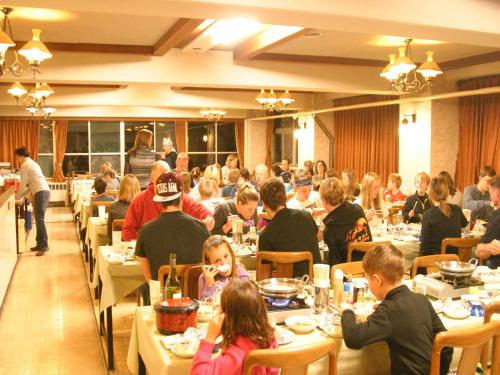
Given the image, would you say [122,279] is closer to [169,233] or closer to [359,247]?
[169,233]

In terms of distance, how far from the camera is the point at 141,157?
23.1ft

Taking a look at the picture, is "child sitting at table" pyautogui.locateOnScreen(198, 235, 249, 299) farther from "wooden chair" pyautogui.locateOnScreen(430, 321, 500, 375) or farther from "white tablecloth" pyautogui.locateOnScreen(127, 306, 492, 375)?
"wooden chair" pyautogui.locateOnScreen(430, 321, 500, 375)

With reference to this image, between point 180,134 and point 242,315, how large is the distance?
14.8 meters

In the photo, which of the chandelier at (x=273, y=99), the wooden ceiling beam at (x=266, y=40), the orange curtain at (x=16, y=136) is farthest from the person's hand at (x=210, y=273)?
the orange curtain at (x=16, y=136)

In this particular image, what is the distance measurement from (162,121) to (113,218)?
1083cm

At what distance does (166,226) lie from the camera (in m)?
3.56

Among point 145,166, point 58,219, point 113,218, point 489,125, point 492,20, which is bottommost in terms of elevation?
point 58,219

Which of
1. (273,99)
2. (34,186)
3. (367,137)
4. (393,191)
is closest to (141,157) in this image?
(34,186)

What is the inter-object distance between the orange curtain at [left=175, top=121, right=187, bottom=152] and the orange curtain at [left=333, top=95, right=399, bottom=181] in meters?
5.29

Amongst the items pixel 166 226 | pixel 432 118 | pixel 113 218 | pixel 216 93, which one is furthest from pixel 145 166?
pixel 216 93

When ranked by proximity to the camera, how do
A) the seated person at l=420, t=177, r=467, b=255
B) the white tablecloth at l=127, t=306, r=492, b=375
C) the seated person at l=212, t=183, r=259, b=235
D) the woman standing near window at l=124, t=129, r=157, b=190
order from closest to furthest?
the white tablecloth at l=127, t=306, r=492, b=375
the seated person at l=420, t=177, r=467, b=255
the seated person at l=212, t=183, r=259, b=235
the woman standing near window at l=124, t=129, r=157, b=190

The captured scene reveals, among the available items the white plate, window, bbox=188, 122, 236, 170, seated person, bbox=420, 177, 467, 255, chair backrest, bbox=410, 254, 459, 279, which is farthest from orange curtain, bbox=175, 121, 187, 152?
the white plate

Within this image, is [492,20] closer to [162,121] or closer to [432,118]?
[432,118]

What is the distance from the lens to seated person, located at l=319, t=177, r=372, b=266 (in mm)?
4375
